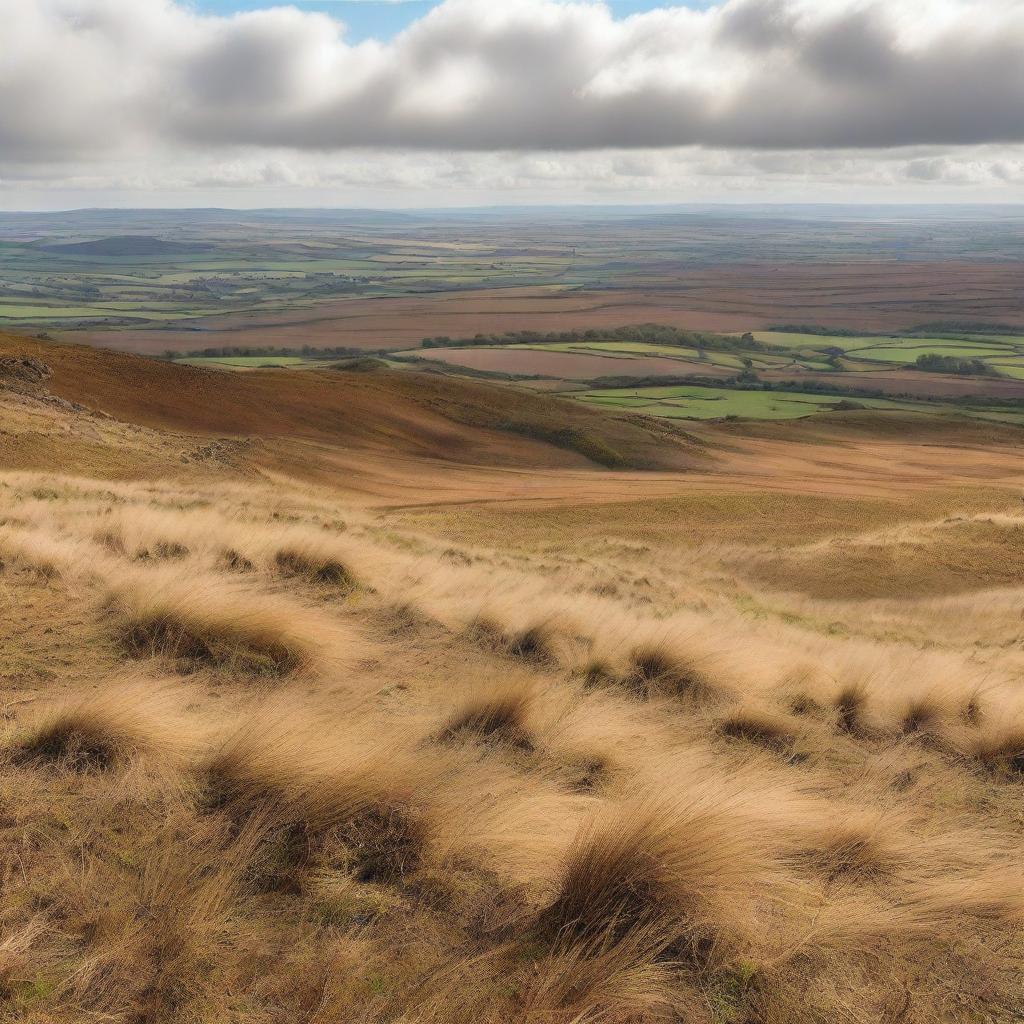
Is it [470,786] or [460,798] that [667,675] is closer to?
[470,786]

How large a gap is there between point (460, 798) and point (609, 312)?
145m

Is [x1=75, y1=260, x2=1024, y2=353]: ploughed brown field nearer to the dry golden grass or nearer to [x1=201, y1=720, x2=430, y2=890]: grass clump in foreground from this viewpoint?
the dry golden grass

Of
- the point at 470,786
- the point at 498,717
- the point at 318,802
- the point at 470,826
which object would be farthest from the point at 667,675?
the point at 318,802

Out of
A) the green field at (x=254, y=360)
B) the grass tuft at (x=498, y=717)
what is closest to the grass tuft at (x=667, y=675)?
the grass tuft at (x=498, y=717)

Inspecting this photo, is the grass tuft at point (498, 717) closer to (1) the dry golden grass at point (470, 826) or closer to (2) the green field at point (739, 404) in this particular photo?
(1) the dry golden grass at point (470, 826)

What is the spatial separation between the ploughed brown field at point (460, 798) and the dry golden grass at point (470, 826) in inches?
0.7

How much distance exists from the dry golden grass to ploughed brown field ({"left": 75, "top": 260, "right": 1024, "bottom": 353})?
9118 cm

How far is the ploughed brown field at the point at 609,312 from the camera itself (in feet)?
357

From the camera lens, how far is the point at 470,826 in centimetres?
450

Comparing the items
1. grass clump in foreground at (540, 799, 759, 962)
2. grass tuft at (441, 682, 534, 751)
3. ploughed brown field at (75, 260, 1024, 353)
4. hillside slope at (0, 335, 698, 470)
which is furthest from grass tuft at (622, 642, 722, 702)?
ploughed brown field at (75, 260, 1024, 353)

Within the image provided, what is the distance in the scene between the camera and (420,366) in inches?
3467

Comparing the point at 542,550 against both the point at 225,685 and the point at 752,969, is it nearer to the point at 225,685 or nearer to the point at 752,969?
the point at 225,685

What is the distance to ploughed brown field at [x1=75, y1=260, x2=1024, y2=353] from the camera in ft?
357

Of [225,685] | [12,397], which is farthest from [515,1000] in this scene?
[12,397]
